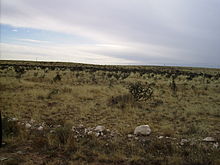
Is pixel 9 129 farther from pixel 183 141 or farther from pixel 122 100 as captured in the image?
pixel 122 100

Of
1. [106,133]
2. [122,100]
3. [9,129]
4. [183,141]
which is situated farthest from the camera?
[122,100]

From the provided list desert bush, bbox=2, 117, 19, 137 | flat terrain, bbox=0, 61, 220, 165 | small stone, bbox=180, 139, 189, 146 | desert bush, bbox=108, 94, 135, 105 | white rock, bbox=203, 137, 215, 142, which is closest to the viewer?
flat terrain, bbox=0, 61, 220, 165

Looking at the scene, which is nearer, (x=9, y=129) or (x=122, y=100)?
(x=9, y=129)

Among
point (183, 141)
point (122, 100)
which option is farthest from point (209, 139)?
point (122, 100)

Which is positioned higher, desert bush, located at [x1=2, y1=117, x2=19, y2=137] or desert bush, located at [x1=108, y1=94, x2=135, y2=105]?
desert bush, located at [x1=108, y1=94, x2=135, y2=105]

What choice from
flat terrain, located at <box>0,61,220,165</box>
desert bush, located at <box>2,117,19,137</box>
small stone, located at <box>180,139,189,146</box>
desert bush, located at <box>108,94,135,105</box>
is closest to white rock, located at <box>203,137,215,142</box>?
flat terrain, located at <box>0,61,220,165</box>

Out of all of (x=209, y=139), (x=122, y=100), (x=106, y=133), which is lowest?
(x=106, y=133)

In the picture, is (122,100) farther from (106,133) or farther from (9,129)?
(9,129)

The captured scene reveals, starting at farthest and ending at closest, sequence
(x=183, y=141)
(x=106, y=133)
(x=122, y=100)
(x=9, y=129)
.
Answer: (x=122, y=100), (x=106, y=133), (x=9, y=129), (x=183, y=141)

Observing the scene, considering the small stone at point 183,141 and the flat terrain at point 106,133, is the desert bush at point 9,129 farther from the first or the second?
the small stone at point 183,141

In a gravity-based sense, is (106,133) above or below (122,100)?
below

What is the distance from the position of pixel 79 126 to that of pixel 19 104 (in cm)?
391

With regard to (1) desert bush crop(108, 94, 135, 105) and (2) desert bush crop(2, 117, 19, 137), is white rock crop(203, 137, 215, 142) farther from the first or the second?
(2) desert bush crop(2, 117, 19, 137)

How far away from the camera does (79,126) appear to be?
5926mm
